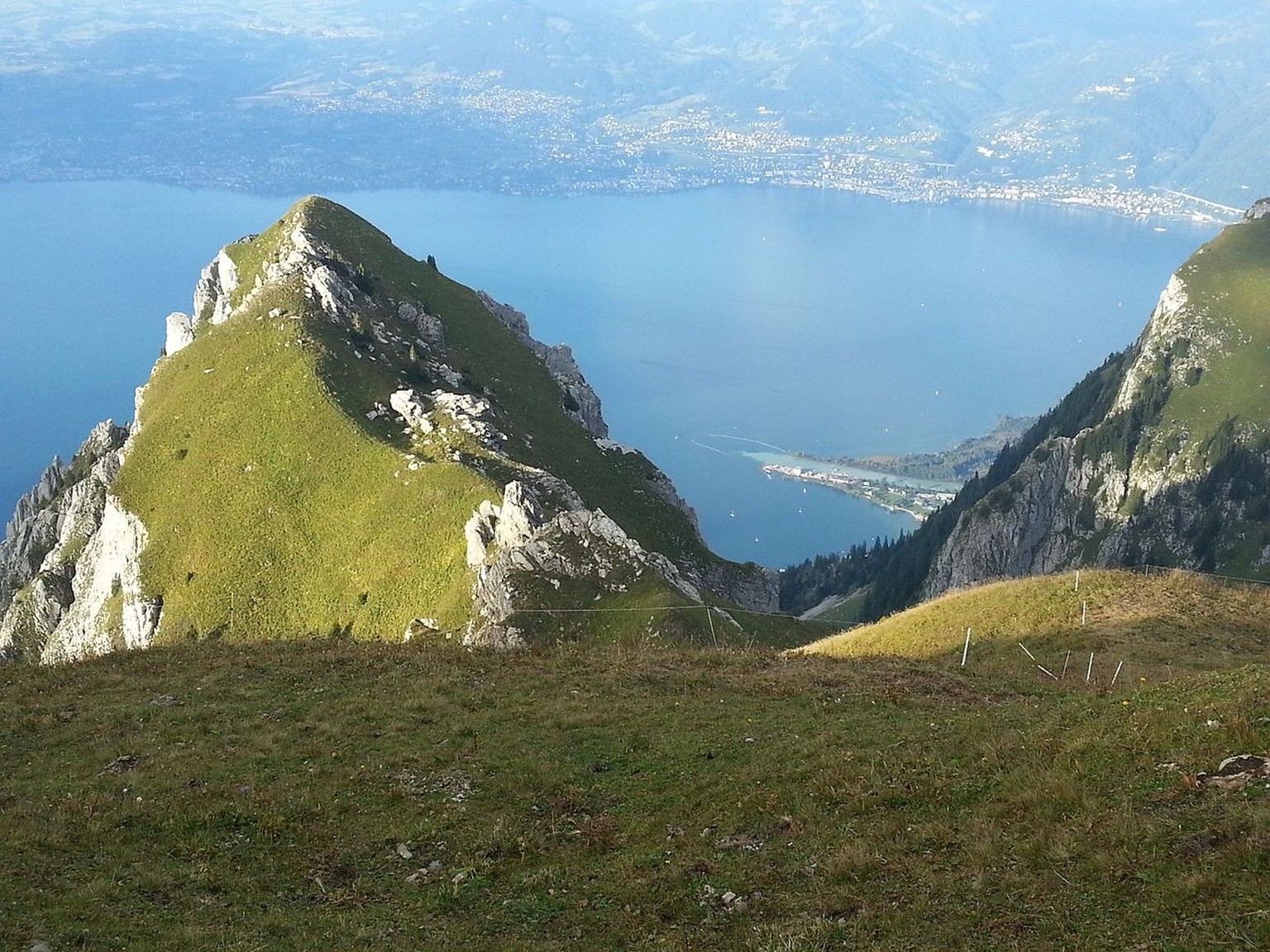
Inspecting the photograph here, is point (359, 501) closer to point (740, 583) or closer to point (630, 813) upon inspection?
point (740, 583)

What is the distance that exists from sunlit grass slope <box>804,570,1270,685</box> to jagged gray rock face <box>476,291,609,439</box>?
172 feet

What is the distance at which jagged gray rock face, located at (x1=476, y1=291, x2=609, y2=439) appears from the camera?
94.7 metres

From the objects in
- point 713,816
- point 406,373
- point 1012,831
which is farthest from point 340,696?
point 406,373

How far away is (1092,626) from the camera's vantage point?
3847 cm

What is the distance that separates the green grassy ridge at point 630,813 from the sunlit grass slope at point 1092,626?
6.75 meters

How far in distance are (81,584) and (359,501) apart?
25.3 m

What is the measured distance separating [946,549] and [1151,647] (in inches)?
5686

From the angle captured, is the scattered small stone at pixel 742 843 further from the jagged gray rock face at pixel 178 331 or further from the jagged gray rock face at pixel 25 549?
the jagged gray rock face at pixel 178 331

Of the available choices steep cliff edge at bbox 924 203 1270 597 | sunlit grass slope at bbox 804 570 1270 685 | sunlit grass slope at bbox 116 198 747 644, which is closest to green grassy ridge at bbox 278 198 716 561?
sunlit grass slope at bbox 116 198 747 644

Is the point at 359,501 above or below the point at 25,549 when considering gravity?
above

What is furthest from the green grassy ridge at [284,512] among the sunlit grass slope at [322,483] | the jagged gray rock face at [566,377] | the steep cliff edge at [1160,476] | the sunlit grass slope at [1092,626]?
the steep cliff edge at [1160,476]

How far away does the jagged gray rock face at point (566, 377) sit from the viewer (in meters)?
94.7

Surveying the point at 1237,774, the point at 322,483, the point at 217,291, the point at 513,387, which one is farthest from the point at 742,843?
the point at 217,291

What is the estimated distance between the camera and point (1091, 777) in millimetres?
18031
